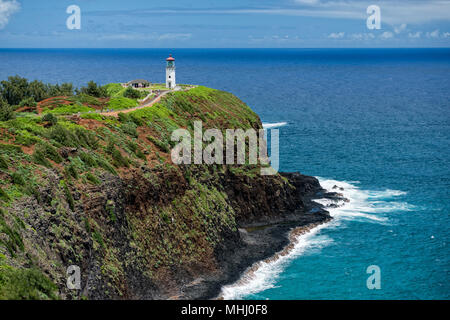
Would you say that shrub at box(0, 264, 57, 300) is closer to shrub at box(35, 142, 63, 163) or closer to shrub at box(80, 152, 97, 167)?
shrub at box(35, 142, 63, 163)

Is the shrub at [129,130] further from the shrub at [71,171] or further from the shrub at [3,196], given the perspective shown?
the shrub at [3,196]

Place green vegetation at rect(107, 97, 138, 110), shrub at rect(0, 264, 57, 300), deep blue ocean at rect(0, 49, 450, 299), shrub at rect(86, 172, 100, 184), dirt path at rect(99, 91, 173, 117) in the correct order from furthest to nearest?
green vegetation at rect(107, 97, 138, 110), dirt path at rect(99, 91, 173, 117), deep blue ocean at rect(0, 49, 450, 299), shrub at rect(86, 172, 100, 184), shrub at rect(0, 264, 57, 300)

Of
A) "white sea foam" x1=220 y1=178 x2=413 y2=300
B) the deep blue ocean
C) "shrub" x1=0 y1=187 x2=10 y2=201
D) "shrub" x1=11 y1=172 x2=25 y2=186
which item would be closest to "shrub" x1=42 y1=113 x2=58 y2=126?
"shrub" x1=11 y1=172 x2=25 y2=186

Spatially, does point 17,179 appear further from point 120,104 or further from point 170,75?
point 170,75

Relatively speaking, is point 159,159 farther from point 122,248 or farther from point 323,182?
point 323,182

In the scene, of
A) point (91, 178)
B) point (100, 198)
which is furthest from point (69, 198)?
point (91, 178)
